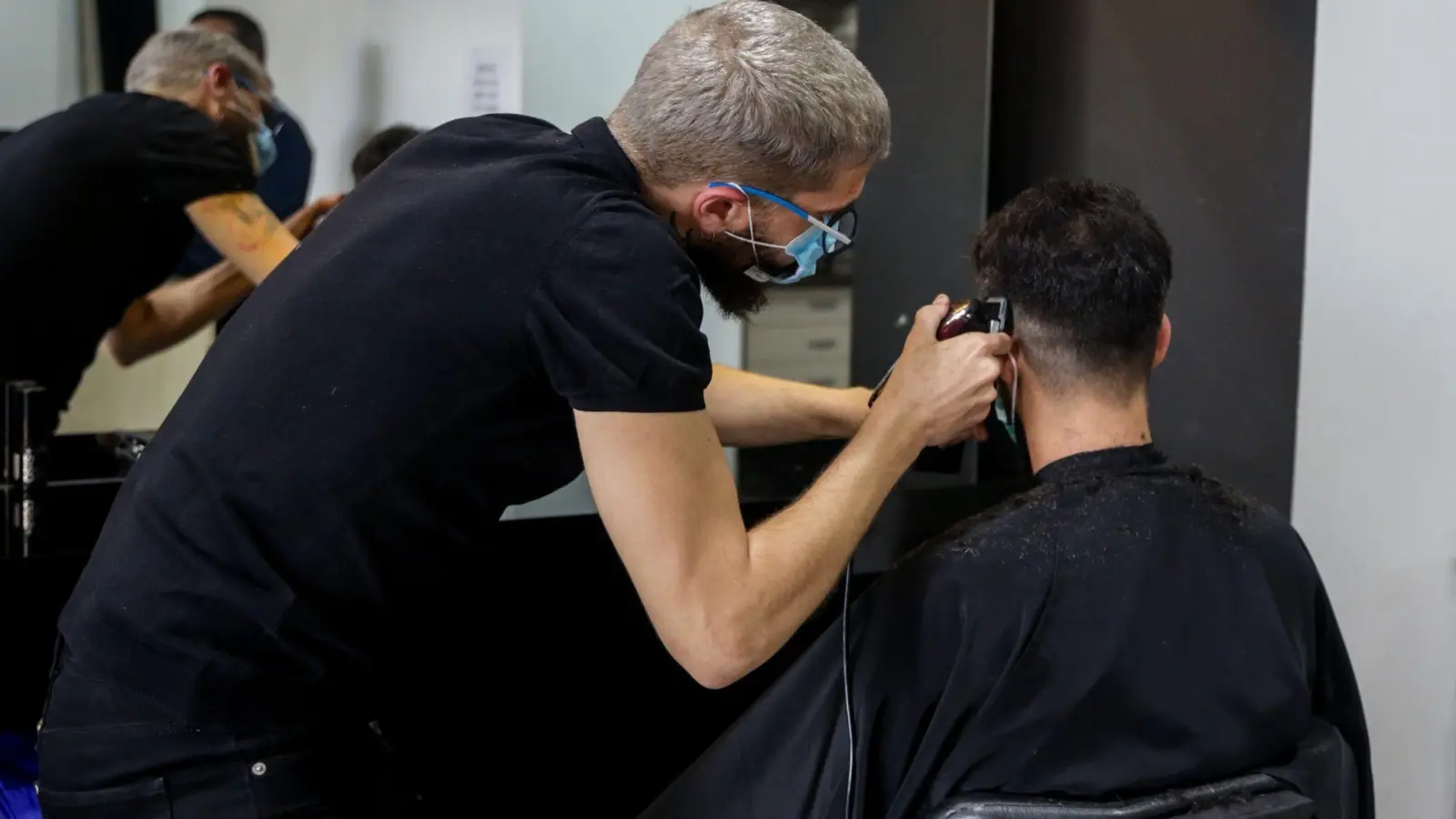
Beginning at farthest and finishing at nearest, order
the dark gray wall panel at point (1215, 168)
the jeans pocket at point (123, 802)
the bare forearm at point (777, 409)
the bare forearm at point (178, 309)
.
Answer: the dark gray wall panel at point (1215, 168)
the bare forearm at point (178, 309)
the bare forearm at point (777, 409)
the jeans pocket at point (123, 802)

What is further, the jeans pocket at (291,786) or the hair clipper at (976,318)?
the hair clipper at (976,318)

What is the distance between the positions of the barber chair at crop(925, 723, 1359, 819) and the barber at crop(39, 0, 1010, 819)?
0.23m

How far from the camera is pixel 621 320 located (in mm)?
1024

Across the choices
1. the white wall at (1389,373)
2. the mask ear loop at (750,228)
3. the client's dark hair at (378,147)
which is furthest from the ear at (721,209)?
the white wall at (1389,373)

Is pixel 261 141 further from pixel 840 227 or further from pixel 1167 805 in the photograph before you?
pixel 1167 805

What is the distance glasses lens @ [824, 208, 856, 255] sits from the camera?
4.23 ft

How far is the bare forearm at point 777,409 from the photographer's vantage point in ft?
5.37

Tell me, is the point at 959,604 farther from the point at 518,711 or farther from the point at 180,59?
the point at 180,59

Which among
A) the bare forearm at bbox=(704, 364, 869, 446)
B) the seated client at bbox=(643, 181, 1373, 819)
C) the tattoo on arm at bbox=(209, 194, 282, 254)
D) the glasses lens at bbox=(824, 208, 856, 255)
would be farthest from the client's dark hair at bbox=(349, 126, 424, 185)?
the seated client at bbox=(643, 181, 1373, 819)

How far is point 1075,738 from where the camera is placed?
4.13 ft

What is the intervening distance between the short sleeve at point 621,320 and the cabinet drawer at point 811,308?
4.15 feet

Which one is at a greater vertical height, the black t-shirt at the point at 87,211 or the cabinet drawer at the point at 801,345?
the black t-shirt at the point at 87,211

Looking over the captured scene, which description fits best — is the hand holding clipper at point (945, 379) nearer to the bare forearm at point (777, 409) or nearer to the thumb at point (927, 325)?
the thumb at point (927, 325)

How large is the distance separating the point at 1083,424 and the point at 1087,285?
0.15 m
